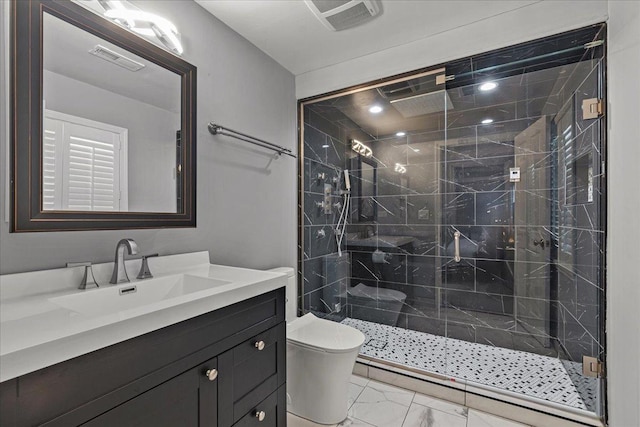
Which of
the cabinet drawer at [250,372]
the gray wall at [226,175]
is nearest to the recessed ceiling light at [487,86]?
the gray wall at [226,175]

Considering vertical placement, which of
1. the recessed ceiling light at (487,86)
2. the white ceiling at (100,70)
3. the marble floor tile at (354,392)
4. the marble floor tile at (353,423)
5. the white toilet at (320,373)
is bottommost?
the marble floor tile at (354,392)

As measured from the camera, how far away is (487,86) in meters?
2.57

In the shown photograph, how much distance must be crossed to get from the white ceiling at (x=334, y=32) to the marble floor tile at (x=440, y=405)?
2409 mm

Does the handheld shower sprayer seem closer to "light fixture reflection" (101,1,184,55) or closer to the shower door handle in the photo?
the shower door handle

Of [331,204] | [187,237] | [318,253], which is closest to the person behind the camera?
[187,237]

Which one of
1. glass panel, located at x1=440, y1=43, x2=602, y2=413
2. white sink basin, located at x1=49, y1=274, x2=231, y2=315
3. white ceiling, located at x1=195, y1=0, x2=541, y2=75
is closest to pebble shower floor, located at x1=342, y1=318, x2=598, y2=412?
glass panel, located at x1=440, y1=43, x2=602, y2=413

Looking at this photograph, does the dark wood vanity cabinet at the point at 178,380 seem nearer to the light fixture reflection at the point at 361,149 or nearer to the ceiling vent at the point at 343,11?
the ceiling vent at the point at 343,11

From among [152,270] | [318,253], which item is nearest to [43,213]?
[152,270]

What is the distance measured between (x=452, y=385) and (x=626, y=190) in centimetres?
146

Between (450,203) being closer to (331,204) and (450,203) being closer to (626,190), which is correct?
(331,204)

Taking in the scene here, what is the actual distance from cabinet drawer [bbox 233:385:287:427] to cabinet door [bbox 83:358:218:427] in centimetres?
18

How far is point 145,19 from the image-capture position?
4.62 feet

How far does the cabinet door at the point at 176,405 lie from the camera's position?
81cm

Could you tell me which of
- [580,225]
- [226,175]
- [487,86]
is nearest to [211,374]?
[226,175]
